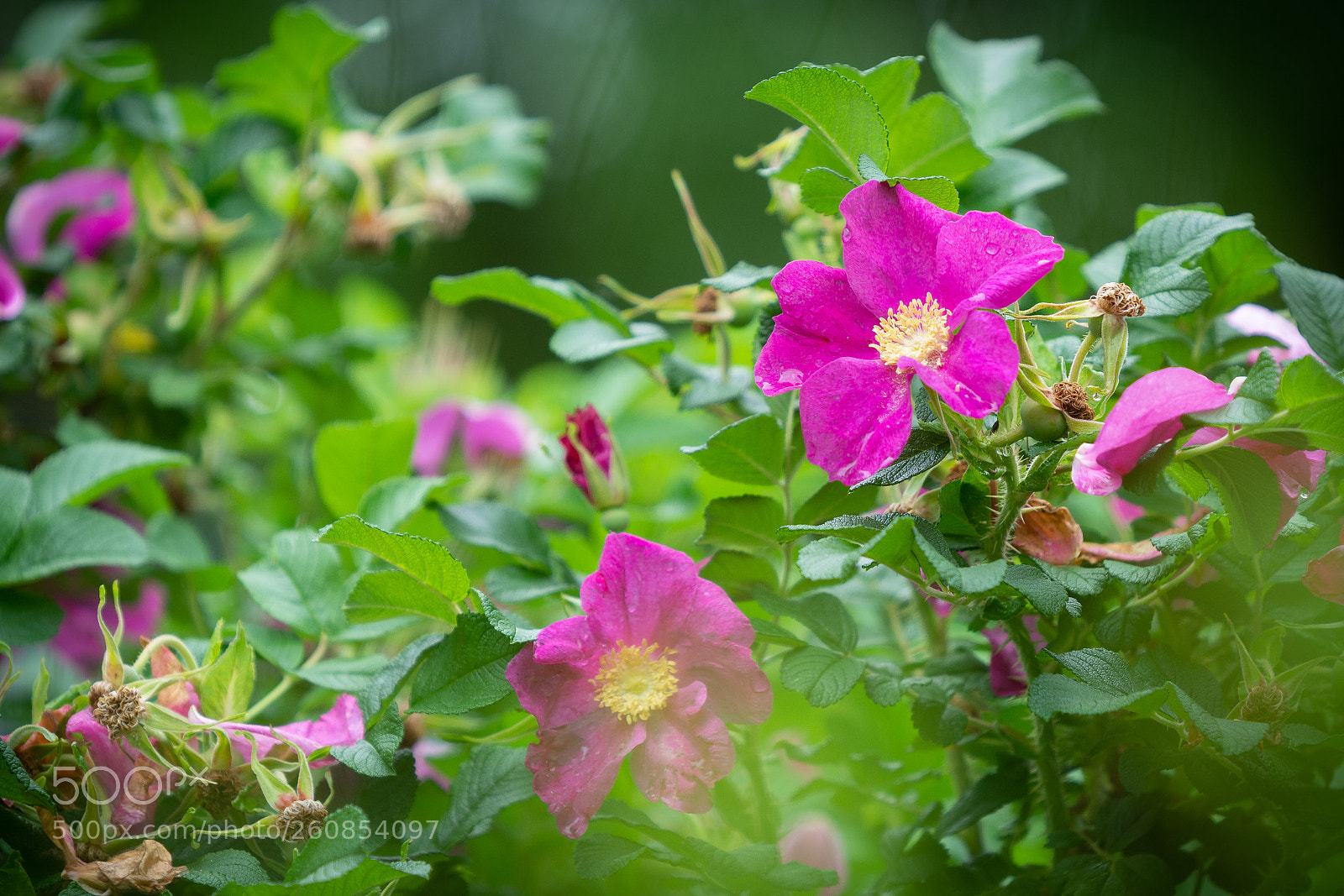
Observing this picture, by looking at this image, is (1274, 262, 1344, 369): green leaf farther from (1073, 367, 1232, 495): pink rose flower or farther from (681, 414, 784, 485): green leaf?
(681, 414, 784, 485): green leaf

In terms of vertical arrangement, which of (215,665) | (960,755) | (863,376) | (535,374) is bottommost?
(535,374)

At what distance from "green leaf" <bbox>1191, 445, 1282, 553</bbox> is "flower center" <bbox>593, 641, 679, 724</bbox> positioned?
0.20 metres

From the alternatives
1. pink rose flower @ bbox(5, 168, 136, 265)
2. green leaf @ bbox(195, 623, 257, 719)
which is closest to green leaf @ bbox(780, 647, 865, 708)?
green leaf @ bbox(195, 623, 257, 719)

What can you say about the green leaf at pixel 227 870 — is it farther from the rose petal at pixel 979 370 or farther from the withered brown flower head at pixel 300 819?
the rose petal at pixel 979 370

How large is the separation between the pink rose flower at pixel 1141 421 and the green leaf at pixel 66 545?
42cm

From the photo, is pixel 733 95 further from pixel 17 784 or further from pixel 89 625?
pixel 17 784

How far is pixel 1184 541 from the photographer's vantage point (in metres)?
0.32

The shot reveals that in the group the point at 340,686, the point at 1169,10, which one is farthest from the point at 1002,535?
the point at 1169,10

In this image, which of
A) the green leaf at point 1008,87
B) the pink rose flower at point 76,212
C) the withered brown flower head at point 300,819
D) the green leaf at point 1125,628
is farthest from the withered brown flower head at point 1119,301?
the pink rose flower at point 76,212

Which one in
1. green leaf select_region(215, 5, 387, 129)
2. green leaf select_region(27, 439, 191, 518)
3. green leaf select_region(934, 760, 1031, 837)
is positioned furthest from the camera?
green leaf select_region(215, 5, 387, 129)

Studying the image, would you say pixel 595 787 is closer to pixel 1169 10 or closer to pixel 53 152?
pixel 53 152

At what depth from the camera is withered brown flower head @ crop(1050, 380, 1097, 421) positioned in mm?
286

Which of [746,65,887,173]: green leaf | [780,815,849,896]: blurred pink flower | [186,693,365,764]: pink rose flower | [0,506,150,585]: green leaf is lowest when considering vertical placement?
[780,815,849,896]: blurred pink flower

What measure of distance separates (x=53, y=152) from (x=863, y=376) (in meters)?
0.68
